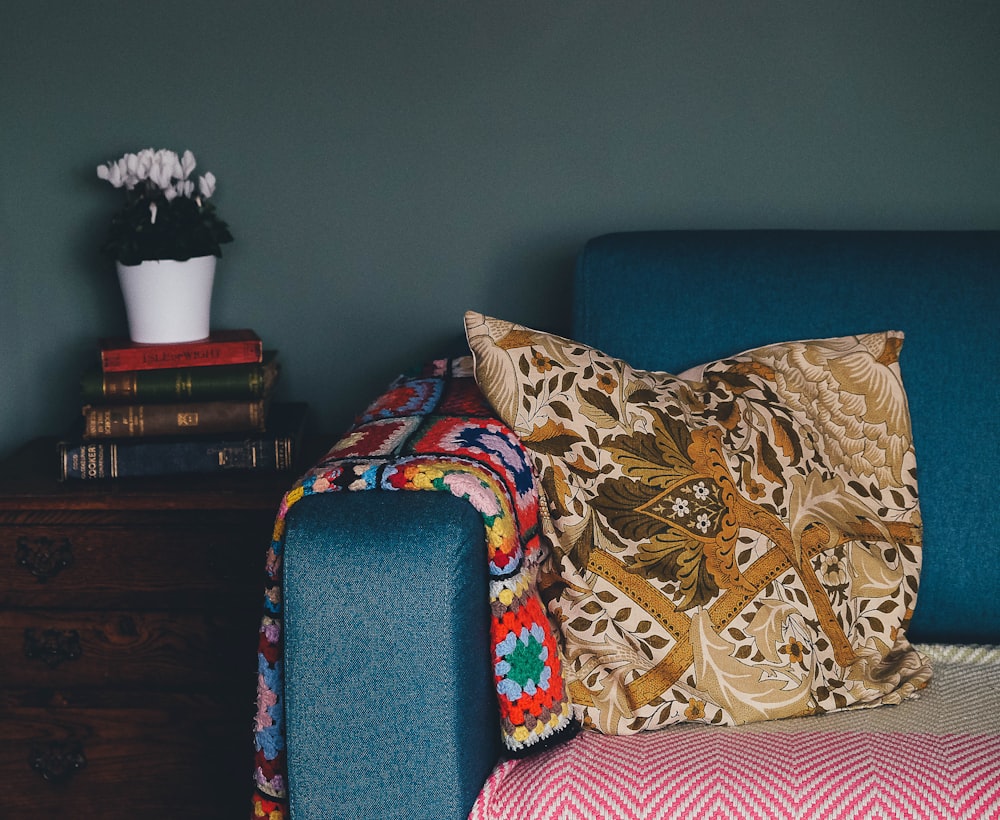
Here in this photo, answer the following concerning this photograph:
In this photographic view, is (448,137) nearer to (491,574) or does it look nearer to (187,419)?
(187,419)

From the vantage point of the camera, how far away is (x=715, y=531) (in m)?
1.14

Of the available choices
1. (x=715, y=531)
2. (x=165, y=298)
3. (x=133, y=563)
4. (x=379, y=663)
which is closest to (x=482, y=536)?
(x=379, y=663)

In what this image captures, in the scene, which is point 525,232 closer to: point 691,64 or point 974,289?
point 691,64

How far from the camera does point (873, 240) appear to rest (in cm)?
146

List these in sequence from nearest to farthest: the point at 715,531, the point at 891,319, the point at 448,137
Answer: the point at 715,531 < the point at 891,319 < the point at 448,137

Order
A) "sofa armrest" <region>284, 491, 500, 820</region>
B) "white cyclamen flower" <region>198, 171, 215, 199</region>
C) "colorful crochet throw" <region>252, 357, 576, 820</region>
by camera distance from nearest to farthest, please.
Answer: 1. "sofa armrest" <region>284, 491, 500, 820</region>
2. "colorful crochet throw" <region>252, 357, 576, 820</region>
3. "white cyclamen flower" <region>198, 171, 215, 199</region>

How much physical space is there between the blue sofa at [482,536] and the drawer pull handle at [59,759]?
27.8 inches

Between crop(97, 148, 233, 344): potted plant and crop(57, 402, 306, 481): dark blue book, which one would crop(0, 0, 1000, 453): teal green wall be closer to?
crop(97, 148, 233, 344): potted plant

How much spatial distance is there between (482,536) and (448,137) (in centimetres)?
93

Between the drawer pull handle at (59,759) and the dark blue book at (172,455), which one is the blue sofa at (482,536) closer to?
the dark blue book at (172,455)

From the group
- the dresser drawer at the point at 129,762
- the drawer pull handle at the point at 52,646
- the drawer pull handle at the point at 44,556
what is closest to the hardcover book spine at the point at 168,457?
the drawer pull handle at the point at 44,556

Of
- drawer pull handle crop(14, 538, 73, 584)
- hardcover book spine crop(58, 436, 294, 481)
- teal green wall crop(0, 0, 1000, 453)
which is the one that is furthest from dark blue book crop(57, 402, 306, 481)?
teal green wall crop(0, 0, 1000, 453)

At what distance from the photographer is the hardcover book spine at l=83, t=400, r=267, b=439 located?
4.96 ft

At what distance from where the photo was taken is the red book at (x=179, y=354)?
153 cm
